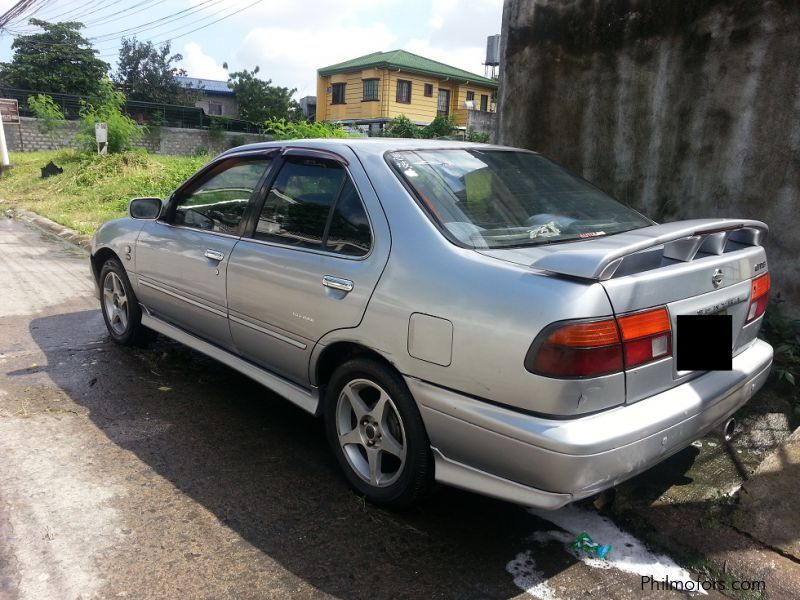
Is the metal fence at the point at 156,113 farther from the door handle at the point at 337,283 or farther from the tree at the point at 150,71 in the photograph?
the door handle at the point at 337,283

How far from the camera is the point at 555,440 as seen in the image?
84.0 inches

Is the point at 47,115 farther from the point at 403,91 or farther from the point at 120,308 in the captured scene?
the point at 120,308

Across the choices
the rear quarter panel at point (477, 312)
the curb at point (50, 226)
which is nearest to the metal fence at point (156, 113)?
the curb at point (50, 226)

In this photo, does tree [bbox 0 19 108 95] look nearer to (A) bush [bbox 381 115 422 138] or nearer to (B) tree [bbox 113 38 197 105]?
(B) tree [bbox 113 38 197 105]

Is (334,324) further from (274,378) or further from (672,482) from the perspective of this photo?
(672,482)

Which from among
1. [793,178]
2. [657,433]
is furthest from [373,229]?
[793,178]

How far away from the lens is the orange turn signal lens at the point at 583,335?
2.13 metres

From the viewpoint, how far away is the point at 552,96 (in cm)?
562

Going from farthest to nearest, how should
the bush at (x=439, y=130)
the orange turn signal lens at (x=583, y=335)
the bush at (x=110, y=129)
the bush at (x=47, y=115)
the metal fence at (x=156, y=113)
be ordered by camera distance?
the metal fence at (x=156, y=113) < the bush at (x=47, y=115) < the bush at (x=439, y=130) < the bush at (x=110, y=129) < the orange turn signal lens at (x=583, y=335)

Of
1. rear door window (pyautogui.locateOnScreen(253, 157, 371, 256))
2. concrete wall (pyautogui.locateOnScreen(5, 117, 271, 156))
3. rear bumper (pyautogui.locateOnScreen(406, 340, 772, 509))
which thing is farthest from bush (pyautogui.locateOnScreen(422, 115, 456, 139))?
rear bumper (pyautogui.locateOnScreen(406, 340, 772, 509))

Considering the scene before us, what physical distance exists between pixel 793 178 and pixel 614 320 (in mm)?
2986

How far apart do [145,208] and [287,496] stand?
95.5 inches

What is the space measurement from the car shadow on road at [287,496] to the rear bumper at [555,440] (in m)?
0.37

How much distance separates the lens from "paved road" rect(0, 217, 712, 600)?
2420 mm
